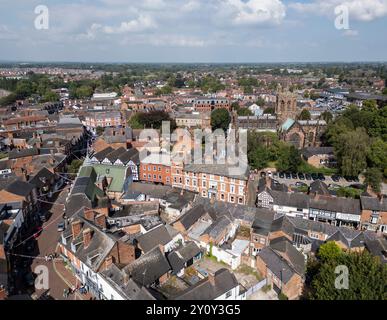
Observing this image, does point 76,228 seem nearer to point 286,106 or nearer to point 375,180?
point 375,180

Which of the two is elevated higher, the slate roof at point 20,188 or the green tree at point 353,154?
the green tree at point 353,154

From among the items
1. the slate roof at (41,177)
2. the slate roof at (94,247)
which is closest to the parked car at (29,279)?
the slate roof at (94,247)

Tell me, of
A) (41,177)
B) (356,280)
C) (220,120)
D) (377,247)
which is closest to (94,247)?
(356,280)

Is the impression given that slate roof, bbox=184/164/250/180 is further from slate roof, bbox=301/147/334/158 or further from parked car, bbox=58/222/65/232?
slate roof, bbox=301/147/334/158

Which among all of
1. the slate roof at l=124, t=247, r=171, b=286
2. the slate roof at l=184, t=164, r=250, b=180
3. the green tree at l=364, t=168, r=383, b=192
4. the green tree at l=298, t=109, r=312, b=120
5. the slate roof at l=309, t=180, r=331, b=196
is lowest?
the slate roof at l=124, t=247, r=171, b=286

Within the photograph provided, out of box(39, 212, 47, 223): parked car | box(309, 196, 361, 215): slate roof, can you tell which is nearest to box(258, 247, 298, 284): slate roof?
box(309, 196, 361, 215): slate roof

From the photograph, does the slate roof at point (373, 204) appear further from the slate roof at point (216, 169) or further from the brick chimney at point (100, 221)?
the brick chimney at point (100, 221)
